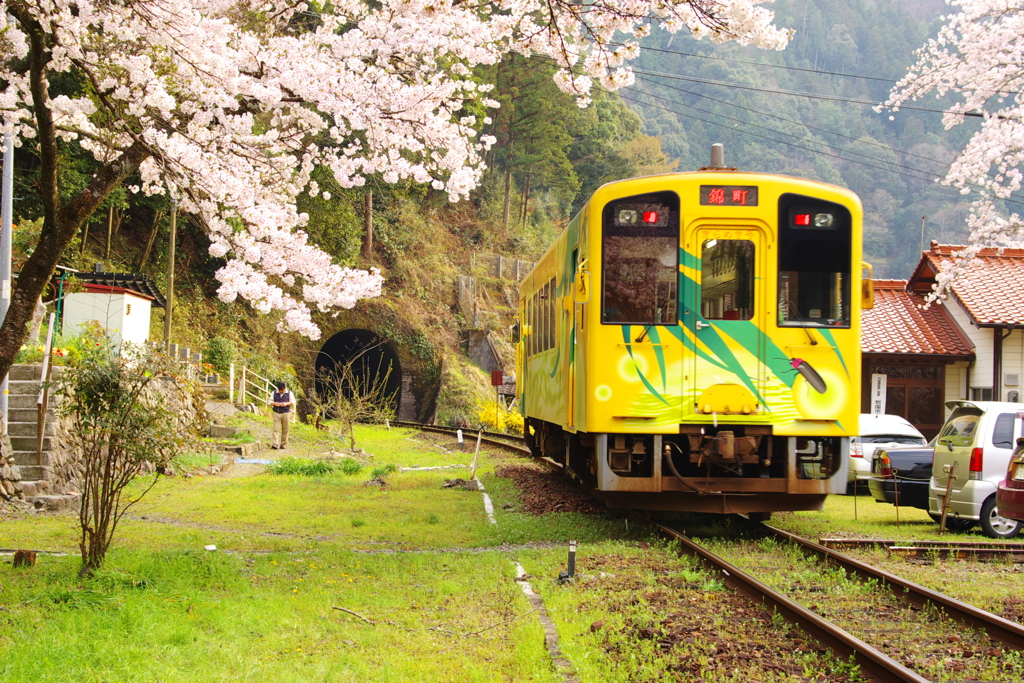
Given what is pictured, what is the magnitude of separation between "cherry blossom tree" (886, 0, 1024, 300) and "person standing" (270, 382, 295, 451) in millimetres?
14055

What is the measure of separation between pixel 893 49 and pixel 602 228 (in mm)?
109958

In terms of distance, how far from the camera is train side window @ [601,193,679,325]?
28.1ft

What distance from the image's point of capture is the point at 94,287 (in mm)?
21234

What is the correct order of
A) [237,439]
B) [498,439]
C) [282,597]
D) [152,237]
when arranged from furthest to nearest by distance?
[152,237]
[498,439]
[237,439]
[282,597]

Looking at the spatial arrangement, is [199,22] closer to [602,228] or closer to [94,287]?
[602,228]

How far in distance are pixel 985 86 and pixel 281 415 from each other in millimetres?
16033

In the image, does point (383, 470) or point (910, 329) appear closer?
point (383, 470)

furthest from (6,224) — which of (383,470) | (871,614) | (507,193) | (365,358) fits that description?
(507,193)

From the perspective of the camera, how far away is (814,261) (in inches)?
342

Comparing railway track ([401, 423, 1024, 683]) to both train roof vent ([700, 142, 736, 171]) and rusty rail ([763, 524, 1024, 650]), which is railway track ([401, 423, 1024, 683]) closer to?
rusty rail ([763, 524, 1024, 650])

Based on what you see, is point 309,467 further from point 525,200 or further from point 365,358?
point 525,200

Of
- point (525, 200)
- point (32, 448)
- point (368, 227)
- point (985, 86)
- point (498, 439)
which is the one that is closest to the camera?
point (32, 448)

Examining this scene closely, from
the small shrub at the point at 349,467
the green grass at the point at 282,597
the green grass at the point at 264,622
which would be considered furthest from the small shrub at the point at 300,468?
the green grass at the point at 264,622

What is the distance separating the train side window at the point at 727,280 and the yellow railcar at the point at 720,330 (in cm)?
1
